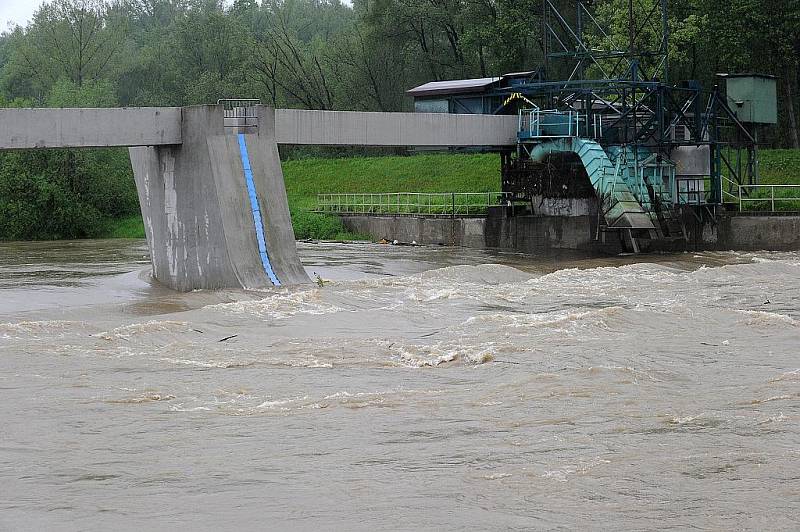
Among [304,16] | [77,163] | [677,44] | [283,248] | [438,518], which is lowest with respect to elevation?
[438,518]

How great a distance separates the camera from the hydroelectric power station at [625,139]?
3653 cm

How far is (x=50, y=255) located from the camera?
1628 inches

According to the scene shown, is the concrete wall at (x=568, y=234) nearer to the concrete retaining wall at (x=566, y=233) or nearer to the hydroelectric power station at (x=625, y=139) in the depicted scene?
the concrete retaining wall at (x=566, y=233)

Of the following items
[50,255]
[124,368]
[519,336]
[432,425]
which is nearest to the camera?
[432,425]

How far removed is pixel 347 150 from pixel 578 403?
63695mm

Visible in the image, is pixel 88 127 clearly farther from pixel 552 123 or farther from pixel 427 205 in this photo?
pixel 427 205

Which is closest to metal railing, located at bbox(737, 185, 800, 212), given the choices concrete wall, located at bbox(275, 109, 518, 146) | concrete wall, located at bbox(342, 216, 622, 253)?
concrete wall, located at bbox(342, 216, 622, 253)

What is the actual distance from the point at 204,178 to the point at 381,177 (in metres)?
37.1

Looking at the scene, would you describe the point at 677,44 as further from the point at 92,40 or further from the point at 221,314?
the point at 92,40

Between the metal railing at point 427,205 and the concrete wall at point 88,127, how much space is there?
1721 cm

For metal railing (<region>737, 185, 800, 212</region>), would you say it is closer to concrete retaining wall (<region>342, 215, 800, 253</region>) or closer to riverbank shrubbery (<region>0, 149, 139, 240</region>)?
concrete retaining wall (<region>342, 215, 800, 253</region>)

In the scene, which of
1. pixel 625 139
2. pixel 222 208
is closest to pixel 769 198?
pixel 625 139

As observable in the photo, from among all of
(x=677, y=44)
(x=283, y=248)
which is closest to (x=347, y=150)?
(x=677, y=44)

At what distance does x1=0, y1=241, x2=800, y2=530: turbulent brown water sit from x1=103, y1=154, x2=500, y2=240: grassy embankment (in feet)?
95.1
